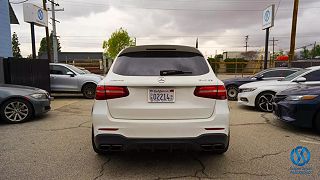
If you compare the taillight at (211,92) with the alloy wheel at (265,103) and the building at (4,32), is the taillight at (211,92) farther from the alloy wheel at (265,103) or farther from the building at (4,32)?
the building at (4,32)

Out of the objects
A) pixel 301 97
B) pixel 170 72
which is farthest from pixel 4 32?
pixel 301 97

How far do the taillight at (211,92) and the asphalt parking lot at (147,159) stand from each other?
1.06 metres

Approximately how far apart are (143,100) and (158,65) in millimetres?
567

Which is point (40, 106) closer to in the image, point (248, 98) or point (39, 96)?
point (39, 96)

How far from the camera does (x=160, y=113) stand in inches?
123

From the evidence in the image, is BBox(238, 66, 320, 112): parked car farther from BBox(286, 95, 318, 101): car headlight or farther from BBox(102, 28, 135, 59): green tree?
BBox(102, 28, 135, 59): green tree

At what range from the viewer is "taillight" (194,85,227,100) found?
316 centimetres

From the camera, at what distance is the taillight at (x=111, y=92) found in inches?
123

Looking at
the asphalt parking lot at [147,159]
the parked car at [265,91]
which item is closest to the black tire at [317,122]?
the asphalt parking lot at [147,159]

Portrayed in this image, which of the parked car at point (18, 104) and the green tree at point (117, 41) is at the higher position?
the green tree at point (117, 41)

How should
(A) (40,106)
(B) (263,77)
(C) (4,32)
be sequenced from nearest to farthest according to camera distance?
(A) (40,106)
(B) (263,77)
(C) (4,32)

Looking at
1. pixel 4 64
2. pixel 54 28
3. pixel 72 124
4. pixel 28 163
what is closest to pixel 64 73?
pixel 4 64

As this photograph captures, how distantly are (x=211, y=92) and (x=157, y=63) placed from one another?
0.83m

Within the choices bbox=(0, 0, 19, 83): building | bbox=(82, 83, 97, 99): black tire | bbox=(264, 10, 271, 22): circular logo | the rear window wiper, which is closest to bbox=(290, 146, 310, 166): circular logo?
the rear window wiper
